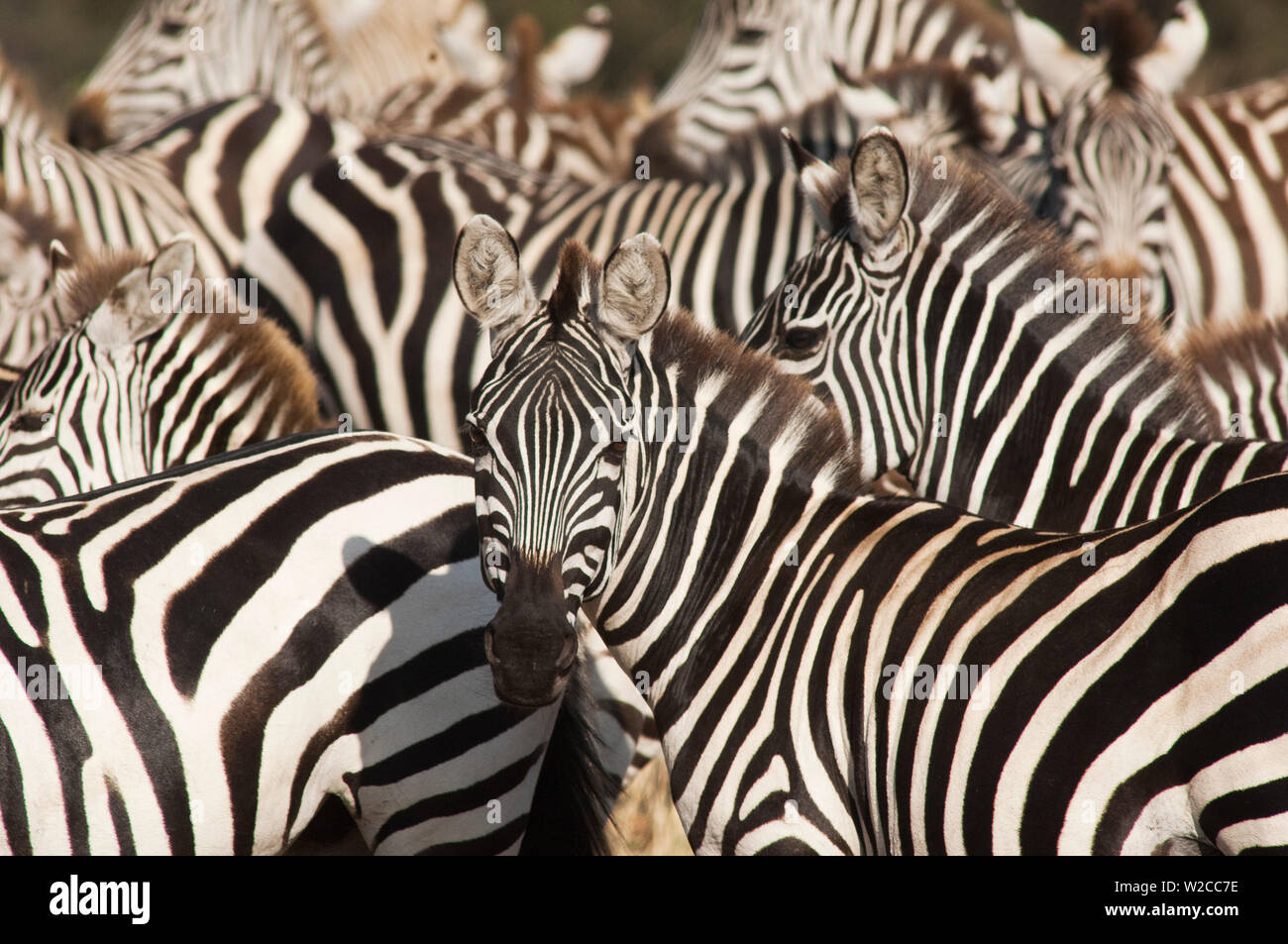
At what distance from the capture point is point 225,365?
17.5 feet

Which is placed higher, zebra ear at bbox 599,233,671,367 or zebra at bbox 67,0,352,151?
zebra at bbox 67,0,352,151

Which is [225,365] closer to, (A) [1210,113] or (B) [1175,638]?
(B) [1175,638]

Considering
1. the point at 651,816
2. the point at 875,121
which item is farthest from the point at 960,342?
the point at 875,121

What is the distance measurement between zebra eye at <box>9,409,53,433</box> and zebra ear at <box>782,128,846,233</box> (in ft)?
8.84

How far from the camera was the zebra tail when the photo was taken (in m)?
4.32

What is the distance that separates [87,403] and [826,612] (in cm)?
275

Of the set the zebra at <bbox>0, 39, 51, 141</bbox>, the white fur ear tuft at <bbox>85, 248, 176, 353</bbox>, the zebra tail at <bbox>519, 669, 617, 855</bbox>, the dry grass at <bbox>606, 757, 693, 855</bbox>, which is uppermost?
the zebra at <bbox>0, 39, 51, 141</bbox>

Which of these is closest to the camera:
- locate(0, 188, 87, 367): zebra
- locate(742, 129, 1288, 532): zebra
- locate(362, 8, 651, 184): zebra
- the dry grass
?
locate(742, 129, 1288, 532): zebra

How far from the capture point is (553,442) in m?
3.77

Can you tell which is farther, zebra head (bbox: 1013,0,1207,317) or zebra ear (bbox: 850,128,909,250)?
zebra head (bbox: 1013,0,1207,317)

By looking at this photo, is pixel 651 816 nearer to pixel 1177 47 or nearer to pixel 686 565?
pixel 686 565

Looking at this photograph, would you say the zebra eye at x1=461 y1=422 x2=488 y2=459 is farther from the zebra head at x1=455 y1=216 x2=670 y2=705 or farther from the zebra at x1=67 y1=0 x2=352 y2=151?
the zebra at x1=67 y1=0 x2=352 y2=151

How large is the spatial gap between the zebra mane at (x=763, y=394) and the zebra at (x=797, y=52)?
18.3 feet

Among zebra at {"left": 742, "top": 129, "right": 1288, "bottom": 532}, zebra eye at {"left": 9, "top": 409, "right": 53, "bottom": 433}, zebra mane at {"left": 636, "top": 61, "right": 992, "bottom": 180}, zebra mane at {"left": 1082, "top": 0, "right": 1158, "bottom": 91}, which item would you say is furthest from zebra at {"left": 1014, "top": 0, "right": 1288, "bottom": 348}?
zebra eye at {"left": 9, "top": 409, "right": 53, "bottom": 433}
